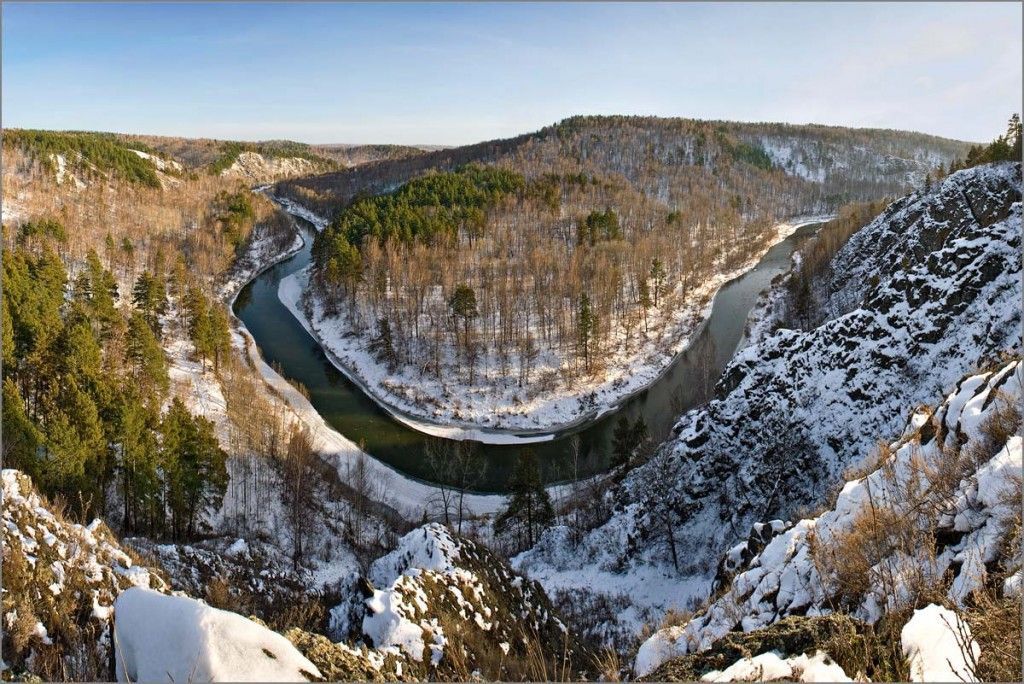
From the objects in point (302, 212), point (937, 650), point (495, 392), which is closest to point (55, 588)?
point (937, 650)

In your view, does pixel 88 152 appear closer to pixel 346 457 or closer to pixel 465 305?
pixel 465 305

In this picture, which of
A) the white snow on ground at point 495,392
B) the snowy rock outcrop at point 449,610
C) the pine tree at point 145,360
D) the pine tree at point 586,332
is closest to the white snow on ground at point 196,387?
the pine tree at point 145,360

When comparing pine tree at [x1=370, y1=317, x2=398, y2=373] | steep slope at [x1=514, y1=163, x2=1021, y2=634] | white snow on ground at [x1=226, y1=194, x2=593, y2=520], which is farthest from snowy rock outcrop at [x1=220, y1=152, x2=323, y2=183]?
steep slope at [x1=514, y1=163, x2=1021, y2=634]

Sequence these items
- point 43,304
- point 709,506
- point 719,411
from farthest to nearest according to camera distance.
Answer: point 43,304 → point 719,411 → point 709,506

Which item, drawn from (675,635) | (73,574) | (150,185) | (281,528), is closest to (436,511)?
(281,528)

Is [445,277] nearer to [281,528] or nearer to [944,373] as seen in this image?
[281,528]

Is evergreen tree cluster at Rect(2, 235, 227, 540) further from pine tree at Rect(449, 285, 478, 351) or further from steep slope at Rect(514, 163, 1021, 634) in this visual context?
pine tree at Rect(449, 285, 478, 351)
